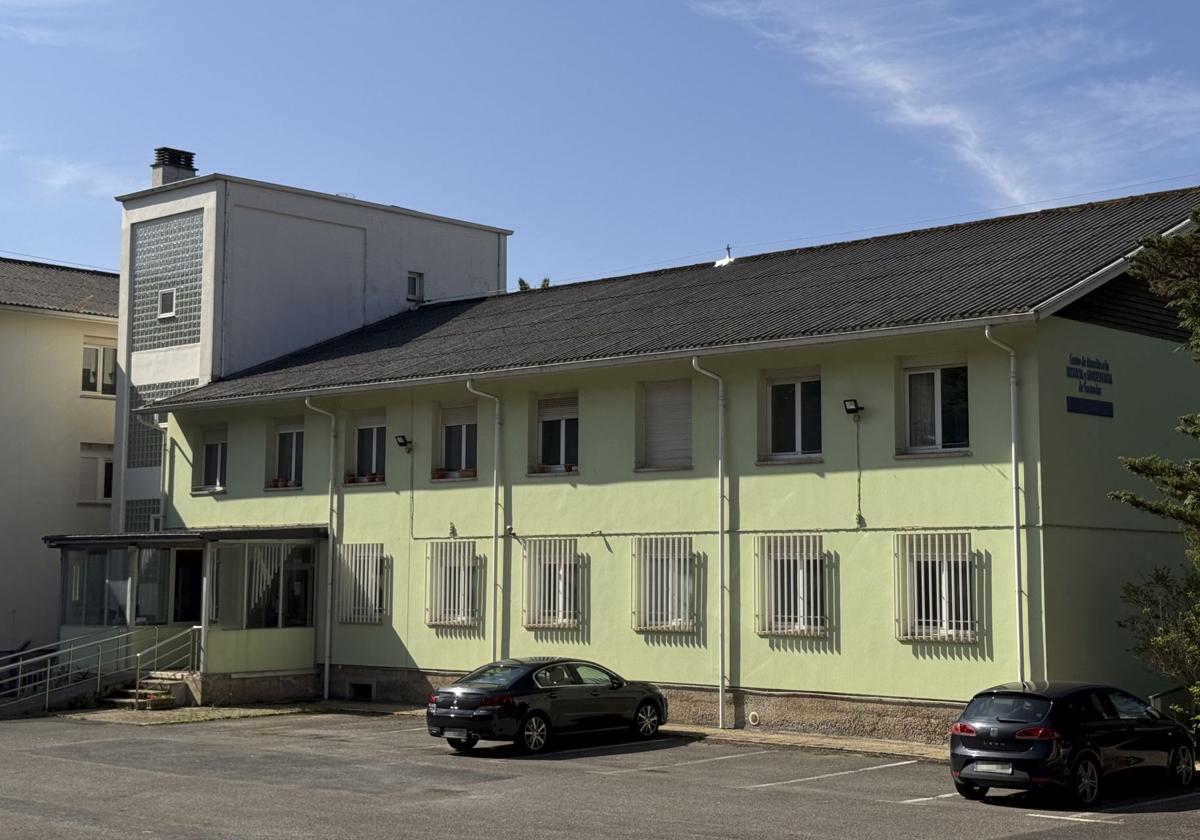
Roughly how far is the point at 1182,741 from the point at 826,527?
674 centimetres

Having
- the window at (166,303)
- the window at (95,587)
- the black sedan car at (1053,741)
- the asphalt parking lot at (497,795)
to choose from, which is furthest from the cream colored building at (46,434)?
the black sedan car at (1053,741)

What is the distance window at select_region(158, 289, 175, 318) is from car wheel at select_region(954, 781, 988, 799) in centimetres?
2407

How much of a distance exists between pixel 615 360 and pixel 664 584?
12.5 ft

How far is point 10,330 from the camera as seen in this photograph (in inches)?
1507

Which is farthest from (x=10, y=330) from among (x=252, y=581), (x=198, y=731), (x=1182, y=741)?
(x=1182, y=741)

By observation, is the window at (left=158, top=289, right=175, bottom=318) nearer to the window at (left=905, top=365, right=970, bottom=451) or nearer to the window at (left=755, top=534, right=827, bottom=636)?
the window at (left=755, top=534, right=827, bottom=636)

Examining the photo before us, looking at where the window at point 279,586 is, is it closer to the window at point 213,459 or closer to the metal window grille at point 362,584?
the metal window grille at point 362,584

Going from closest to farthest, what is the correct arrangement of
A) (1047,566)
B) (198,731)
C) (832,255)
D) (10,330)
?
(1047,566) → (198,731) → (832,255) → (10,330)

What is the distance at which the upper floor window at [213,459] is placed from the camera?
112ft

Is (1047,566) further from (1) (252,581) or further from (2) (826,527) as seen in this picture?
(1) (252,581)

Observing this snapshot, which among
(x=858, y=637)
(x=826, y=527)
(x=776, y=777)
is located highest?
(x=826, y=527)

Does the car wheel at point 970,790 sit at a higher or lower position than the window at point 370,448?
lower

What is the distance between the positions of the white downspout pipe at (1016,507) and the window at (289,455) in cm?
1595

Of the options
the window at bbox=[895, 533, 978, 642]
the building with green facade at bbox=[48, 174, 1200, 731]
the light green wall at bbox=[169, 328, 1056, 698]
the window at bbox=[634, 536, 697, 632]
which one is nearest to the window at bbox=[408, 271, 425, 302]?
the building with green facade at bbox=[48, 174, 1200, 731]
